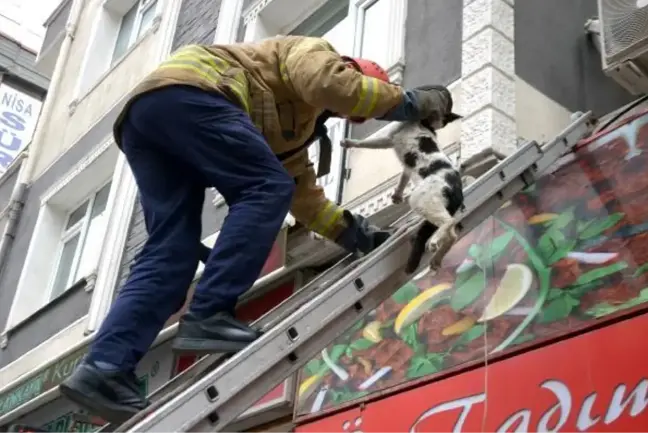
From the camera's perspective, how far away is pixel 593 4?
20.1 feet

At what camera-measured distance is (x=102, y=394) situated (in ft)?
8.59

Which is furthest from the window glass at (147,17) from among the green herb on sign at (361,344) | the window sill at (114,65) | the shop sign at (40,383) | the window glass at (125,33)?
the green herb on sign at (361,344)

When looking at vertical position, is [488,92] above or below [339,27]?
below

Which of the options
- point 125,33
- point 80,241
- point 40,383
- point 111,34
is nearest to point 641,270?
point 40,383

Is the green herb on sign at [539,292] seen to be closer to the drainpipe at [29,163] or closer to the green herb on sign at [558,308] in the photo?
the green herb on sign at [558,308]

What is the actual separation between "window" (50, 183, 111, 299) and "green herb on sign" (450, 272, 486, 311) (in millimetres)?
5556

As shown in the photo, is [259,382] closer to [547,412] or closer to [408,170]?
[408,170]

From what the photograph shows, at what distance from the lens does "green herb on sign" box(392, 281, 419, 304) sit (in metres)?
4.95

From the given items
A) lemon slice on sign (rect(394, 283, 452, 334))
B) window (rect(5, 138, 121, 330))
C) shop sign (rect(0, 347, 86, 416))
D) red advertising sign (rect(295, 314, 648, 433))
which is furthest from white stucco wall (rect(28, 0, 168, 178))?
red advertising sign (rect(295, 314, 648, 433))

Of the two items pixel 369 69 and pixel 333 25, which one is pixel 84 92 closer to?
pixel 333 25

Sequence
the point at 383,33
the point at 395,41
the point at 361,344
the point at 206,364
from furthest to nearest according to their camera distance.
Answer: the point at 383,33, the point at 395,41, the point at 361,344, the point at 206,364

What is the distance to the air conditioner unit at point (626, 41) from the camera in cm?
427

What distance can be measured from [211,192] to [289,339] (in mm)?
4792

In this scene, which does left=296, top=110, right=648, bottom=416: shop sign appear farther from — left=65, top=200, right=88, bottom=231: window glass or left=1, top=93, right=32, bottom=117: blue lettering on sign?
Result: left=1, top=93, right=32, bottom=117: blue lettering on sign
